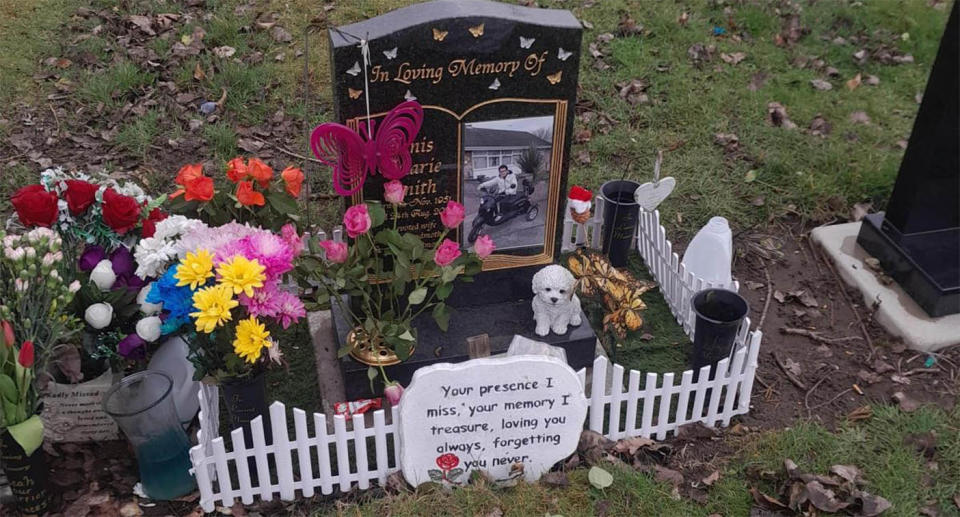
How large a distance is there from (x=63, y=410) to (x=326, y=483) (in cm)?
118

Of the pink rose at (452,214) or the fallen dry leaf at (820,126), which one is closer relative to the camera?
the pink rose at (452,214)

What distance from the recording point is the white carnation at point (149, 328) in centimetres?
341

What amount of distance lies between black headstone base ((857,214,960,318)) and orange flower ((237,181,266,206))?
3491mm

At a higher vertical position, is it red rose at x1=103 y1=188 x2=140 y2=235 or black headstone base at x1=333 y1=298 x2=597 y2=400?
red rose at x1=103 y1=188 x2=140 y2=235

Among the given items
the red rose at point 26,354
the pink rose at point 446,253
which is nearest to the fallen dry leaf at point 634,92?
the pink rose at point 446,253

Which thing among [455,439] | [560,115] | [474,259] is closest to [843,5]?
[560,115]

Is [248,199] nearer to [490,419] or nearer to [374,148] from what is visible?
[374,148]

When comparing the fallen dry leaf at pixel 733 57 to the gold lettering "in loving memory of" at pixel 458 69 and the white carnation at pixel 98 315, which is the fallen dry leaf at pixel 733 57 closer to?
the gold lettering "in loving memory of" at pixel 458 69

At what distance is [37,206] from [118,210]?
0.30 metres

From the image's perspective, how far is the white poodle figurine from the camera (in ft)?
12.7

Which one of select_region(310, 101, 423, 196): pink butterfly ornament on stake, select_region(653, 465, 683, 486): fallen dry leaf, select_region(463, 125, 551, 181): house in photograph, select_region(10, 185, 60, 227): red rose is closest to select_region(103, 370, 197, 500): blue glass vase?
select_region(10, 185, 60, 227): red rose

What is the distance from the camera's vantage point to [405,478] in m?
3.53

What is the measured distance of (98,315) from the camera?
3418mm

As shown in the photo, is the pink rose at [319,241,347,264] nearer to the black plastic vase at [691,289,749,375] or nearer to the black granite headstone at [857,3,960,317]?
the black plastic vase at [691,289,749,375]
